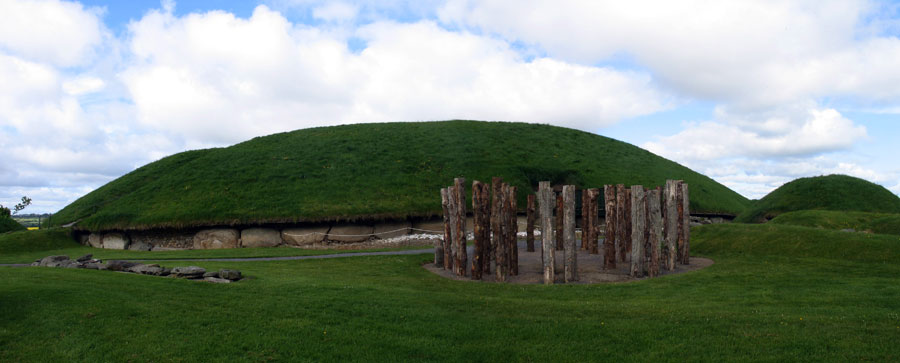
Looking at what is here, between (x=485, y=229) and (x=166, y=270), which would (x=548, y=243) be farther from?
(x=166, y=270)

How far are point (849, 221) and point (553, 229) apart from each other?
2045 cm

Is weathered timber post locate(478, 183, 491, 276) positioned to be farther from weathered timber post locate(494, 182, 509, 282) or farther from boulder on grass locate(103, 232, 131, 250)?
boulder on grass locate(103, 232, 131, 250)

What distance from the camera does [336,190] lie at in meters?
36.5

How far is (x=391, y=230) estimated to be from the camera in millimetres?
33688

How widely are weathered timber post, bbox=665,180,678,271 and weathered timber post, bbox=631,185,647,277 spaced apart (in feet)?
6.46

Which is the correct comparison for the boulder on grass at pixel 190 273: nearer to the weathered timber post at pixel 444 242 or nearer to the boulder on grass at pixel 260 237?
the weathered timber post at pixel 444 242

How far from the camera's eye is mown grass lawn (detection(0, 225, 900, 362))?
9180mm

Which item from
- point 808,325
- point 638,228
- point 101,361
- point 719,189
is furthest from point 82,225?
point 719,189

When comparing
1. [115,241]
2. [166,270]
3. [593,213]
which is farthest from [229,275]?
[115,241]

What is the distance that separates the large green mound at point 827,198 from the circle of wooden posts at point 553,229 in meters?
24.0

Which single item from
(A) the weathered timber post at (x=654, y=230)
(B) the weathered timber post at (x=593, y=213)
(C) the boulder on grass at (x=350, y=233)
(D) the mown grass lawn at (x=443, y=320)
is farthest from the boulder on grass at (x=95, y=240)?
(A) the weathered timber post at (x=654, y=230)

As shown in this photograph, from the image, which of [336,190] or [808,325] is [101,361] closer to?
[808,325]

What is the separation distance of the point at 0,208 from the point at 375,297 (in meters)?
12.1

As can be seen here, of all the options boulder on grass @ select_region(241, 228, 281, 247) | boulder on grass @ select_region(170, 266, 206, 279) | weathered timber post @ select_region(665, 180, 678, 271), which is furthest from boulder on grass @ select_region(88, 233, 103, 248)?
weathered timber post @ select_region(665, 180, 678, 271)
